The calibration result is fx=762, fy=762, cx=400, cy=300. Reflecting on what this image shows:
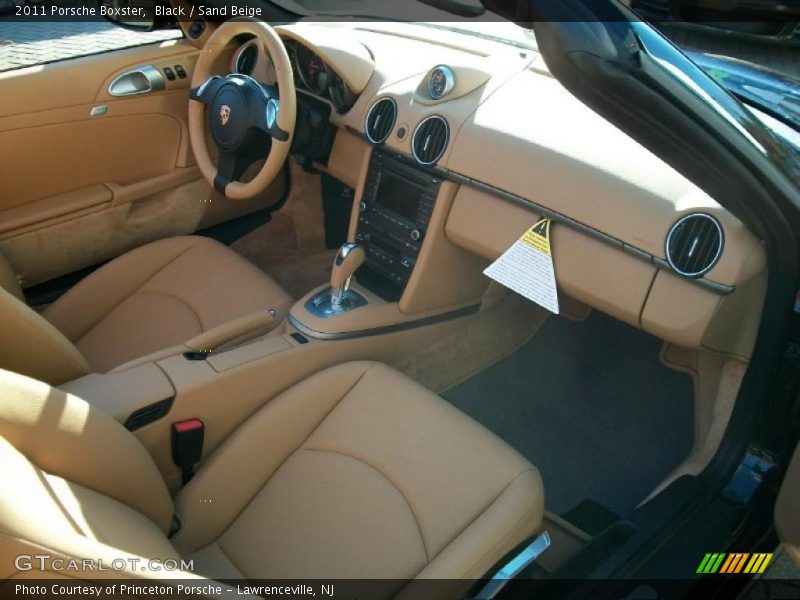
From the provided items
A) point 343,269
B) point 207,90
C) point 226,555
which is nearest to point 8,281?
point 207,90

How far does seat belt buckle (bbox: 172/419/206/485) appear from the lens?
1681mm

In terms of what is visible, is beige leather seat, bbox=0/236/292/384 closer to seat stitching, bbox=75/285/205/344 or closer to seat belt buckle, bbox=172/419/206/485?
seat stitching, bbox=75/285/205/344

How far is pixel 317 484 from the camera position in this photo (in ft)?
5.45

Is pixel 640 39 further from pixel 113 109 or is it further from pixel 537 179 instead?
pixel 113 109

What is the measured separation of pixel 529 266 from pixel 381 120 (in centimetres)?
73

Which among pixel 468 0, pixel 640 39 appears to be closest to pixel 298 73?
pixel 468 0

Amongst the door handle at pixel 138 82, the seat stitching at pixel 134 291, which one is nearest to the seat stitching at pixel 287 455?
the seat stitching at pixel 134 291

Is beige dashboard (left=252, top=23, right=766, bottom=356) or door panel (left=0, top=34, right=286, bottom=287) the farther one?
door panel (left=0, top=34, right=286, bottom=287)

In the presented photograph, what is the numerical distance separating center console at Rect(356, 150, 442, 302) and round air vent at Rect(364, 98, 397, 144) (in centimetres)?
5

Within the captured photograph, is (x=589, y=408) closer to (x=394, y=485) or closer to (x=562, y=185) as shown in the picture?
(x=562, y=185)

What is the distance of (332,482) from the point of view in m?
1.65

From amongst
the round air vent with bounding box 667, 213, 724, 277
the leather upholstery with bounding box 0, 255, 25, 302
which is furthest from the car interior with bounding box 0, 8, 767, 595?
the leather upholstery with bounding box 0, 255, 25, 302

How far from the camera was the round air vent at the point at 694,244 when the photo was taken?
1.59m

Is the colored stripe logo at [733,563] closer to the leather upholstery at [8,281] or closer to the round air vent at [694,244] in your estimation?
the round air vent at [694,244]
